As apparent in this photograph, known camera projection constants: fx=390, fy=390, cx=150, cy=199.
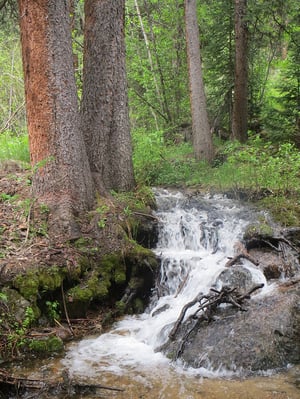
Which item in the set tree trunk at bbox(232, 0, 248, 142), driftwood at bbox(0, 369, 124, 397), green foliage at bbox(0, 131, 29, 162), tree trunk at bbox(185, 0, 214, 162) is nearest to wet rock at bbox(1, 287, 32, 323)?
driftwood at bbox(0, 369, 124, 397)

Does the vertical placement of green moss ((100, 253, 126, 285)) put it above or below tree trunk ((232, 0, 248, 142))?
below

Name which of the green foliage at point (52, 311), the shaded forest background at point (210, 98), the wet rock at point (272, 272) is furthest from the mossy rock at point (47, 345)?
the shaded forest background at point (210, 98)

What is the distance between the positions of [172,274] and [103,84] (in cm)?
391

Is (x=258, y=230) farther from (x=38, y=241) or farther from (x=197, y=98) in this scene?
(x=197, y=98)

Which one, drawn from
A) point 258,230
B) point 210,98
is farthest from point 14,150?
point 210,98

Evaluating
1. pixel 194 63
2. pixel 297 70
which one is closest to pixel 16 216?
pixel 194 63

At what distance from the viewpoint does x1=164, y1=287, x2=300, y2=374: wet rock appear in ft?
14.7

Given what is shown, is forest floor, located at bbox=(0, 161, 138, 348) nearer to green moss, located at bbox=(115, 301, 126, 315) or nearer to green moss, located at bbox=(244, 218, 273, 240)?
green moss, located at bbox=(115, 301, 126, 315)

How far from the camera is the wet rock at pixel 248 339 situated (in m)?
4.49

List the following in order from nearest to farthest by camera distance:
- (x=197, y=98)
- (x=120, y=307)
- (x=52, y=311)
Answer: (x=52, y=311) < (x=120, y=307) < (x=197, y=98)

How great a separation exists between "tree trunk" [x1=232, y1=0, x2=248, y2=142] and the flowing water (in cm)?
435

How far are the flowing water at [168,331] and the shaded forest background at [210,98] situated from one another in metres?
1.16

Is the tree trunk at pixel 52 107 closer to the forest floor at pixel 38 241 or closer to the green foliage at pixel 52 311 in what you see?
the forest floor at pixel 38 241

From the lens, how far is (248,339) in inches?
187
